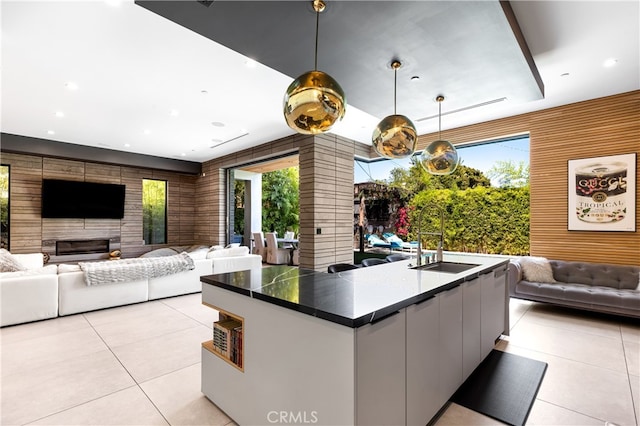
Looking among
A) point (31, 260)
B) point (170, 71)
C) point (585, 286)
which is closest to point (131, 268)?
point (31, 260)

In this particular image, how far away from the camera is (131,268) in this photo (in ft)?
14.7

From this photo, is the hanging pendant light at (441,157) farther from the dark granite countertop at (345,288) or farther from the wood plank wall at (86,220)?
the wood plank wall at (86,220)

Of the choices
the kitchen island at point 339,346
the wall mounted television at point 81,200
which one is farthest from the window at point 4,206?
the kitchen island at point 339,346

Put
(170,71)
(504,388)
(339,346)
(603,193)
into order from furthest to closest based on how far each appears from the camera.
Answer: (603,193)
(170,71)
(504,388)
(339,346)

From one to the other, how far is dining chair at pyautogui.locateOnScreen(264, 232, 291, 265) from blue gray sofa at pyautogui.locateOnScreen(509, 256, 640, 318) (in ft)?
18.6

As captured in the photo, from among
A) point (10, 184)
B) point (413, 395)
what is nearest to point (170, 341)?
point (413, 395)

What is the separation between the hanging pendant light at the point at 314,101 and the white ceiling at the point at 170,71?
171cm

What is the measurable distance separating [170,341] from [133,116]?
12.8 feet

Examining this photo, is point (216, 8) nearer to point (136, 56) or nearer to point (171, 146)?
point (136, 56)

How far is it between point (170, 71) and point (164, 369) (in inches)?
126

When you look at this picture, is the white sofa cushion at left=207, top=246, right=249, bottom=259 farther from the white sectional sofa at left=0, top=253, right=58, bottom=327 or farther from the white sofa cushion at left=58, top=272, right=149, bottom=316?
the white sectional sofa at left=0, top=253, right=58, bottom=327

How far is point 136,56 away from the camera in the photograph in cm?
316

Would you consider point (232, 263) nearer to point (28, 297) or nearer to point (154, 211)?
point (28, 297)

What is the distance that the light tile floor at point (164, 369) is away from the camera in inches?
79.1
